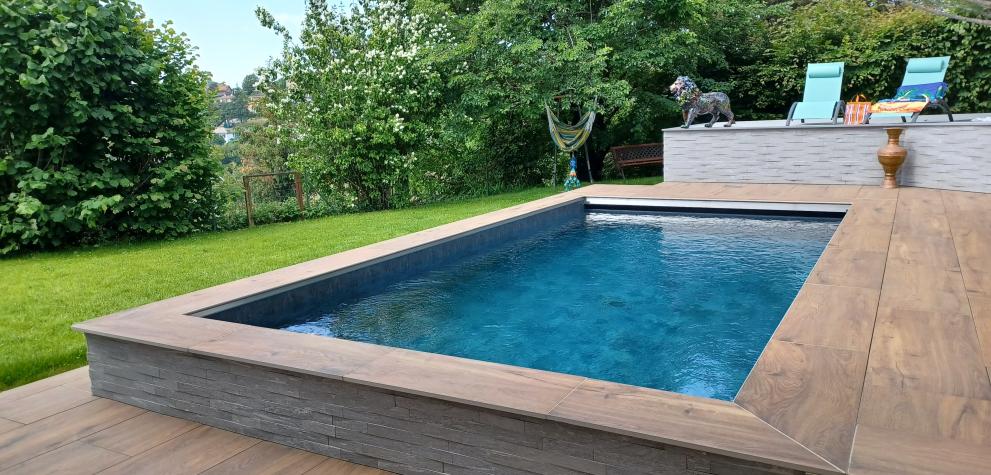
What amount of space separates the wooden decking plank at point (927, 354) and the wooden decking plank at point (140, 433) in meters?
2.66

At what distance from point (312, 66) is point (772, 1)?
36.0 feet

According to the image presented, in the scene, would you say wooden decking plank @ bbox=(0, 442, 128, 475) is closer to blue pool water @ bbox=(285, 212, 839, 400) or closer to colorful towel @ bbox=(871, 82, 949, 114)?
blue pool water @ bbox=(285, 212, 839, 400)

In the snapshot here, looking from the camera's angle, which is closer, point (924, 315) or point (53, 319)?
point (924, 315)

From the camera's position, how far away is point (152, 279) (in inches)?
205

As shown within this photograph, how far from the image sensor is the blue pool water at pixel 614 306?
3316 millimetres

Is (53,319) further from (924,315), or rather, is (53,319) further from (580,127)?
(580,127)

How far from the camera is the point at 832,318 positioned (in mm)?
2945

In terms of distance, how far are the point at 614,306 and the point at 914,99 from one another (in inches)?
231

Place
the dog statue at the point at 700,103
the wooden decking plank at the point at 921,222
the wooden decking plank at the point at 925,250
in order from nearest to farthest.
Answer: the wooden decking plank at the point at 925,250
the wooden decking plank at the point at 921,222
the dog statue at the point at 700,103

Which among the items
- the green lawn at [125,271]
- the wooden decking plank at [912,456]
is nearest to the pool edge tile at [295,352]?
the green lawn at [125,271]

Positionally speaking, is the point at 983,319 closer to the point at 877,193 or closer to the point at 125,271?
the point at 877,193

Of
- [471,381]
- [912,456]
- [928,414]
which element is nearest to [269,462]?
[471,381]

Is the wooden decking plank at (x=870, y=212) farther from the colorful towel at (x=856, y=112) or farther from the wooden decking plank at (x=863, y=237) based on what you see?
the colorful towel at (x=856, y=112)

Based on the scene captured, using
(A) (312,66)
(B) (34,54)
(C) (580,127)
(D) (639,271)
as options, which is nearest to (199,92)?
(B) (34,54)
